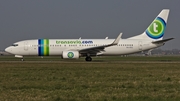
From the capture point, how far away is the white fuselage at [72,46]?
3969 cm

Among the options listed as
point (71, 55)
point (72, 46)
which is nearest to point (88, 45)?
point (72, 46)

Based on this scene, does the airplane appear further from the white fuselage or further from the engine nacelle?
the engine nacelle

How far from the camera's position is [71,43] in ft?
131

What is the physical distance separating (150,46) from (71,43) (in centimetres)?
984

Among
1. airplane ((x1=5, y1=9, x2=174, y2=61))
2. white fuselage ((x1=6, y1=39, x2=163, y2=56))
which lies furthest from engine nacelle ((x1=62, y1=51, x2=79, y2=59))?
white fuselage ((x1=6, y1=39, x2=163, y2=56))

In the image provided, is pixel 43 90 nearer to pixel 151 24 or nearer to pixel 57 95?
pixel 57 95

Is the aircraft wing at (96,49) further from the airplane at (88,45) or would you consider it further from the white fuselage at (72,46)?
the white fuselage at (72,46)

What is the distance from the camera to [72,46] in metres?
39.9

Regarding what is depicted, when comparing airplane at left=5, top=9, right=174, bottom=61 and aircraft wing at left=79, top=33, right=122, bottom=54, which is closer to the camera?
aircraft wing at left=79, top=33, right=122, bottom=54

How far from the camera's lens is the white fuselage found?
39.7 metres

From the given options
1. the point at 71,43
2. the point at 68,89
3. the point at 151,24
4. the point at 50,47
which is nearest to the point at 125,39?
the point at 151,24

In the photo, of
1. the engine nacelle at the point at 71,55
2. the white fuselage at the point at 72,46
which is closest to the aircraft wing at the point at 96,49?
the white fuselage at the point at 72,46

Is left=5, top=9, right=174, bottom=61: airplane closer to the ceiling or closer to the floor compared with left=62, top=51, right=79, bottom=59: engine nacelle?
closer to the ceiling

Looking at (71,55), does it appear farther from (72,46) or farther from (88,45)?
(88,45)
